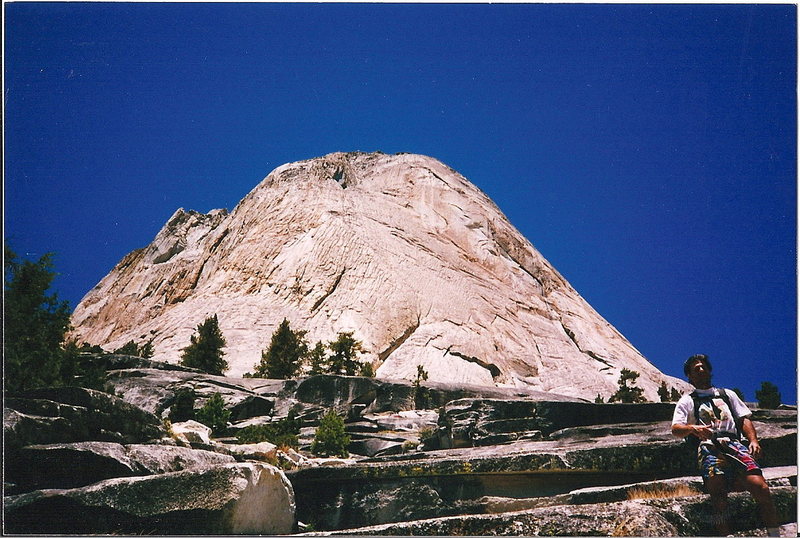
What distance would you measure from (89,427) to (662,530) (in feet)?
20.8

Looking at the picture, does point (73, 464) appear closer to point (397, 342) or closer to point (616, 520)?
point (616, 520)

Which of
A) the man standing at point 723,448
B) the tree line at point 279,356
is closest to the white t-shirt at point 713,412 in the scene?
the man standing at point 723,448

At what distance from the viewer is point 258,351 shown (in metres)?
60.3

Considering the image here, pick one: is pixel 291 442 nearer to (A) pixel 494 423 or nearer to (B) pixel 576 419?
(A) pixel 494 423

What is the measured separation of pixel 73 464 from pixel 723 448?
650 cm

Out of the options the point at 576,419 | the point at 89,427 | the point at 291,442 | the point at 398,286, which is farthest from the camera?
the point at 398,286

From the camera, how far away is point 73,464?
8492 millimetres

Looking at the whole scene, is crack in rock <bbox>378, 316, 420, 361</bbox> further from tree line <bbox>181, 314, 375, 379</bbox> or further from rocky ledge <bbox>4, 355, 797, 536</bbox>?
rocky ledge <bbox>4, 355, 797, 536</bbox>

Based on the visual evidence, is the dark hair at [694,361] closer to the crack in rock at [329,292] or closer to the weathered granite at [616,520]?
the weathered granite at [616,520]

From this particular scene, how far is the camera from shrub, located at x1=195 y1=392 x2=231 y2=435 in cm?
2542

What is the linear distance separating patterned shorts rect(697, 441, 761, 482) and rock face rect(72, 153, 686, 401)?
5079 centimetres

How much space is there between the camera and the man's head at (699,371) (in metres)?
7.60

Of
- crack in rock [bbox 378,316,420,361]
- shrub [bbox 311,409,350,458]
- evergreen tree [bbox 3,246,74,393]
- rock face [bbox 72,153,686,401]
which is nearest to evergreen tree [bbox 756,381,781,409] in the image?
shrub [bbox 311,409,350,458]

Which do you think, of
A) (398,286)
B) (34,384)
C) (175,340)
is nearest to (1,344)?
(34,384)
